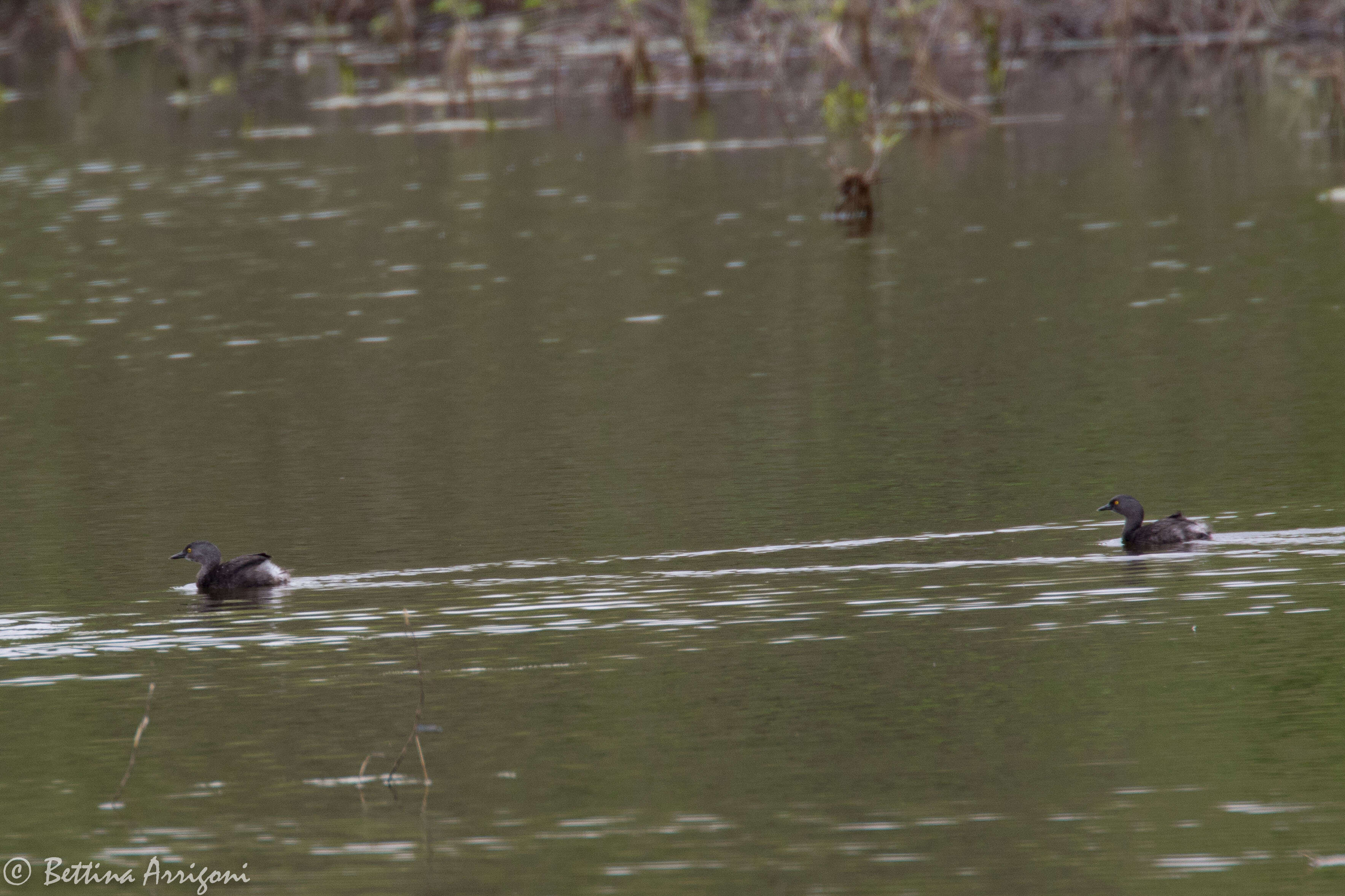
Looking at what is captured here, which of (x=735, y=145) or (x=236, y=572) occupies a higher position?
(x=735, y=145)

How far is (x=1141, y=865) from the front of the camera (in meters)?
11.3

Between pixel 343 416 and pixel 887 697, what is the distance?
1298 cm

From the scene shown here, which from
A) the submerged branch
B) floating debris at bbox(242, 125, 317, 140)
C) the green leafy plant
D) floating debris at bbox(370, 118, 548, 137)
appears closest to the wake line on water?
the submerged branch

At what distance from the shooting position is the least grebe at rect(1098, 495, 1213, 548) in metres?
17.9

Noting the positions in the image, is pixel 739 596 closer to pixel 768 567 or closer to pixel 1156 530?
pixel 768 567

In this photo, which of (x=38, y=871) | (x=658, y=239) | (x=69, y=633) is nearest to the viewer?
(x=38, y=871)

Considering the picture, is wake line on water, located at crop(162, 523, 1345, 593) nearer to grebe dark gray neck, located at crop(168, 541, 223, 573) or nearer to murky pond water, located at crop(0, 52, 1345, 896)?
murky pond water, located at crop(0, 52, 1345, 896)

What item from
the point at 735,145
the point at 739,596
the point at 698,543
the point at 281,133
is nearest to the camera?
the point at 739,596

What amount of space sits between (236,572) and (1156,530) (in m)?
6.79

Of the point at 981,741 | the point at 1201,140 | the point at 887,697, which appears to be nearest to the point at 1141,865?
the point at 981,741

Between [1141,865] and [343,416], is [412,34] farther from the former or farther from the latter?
[1141,865]

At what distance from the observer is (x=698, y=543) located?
19188mm

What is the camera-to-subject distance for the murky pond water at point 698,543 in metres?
12.4

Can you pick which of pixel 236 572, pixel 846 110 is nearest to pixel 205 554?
pixel 236 572
